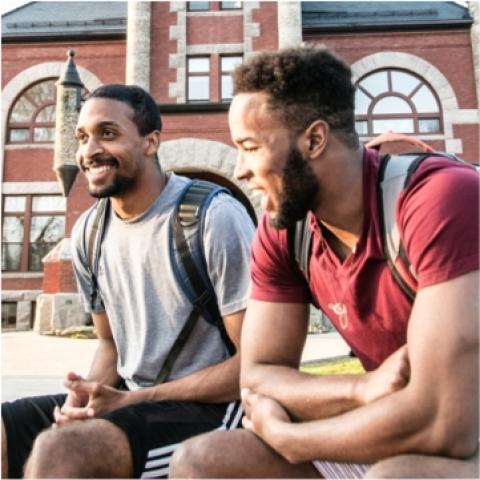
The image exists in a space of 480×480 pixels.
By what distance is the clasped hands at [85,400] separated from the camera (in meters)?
2.06

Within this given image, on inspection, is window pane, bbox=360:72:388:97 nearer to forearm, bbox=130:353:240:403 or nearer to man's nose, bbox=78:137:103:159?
man's nose, bbox=78:137:103:159

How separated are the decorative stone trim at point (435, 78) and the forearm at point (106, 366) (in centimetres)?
1469

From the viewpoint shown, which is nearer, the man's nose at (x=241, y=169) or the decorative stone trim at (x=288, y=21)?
the man's nose at (x=241, y=169)

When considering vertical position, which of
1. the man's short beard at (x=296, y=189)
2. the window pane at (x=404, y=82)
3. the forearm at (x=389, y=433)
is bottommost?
the forearm at (x=389, y=433)

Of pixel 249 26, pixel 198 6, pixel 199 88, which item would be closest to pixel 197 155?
pixel 199 88

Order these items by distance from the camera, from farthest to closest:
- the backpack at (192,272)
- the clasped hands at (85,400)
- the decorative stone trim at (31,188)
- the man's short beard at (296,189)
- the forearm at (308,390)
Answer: the decorative stone trim at (31,188), the backpack at (192,272), the clasped hands at (85,400), the man's short beard at (296,189), the forearm at (308,390)

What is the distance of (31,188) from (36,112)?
2461 millimetres

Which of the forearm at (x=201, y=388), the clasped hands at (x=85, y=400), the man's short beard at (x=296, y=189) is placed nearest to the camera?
the man's short beard at (x=296, y=189)

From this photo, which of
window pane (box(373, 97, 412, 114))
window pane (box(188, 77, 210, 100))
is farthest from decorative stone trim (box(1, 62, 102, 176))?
window pane (box(373, 97, 412, 114))

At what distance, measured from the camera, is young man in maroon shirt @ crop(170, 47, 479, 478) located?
146 centimetres

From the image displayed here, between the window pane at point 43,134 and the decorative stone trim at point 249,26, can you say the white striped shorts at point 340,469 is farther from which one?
the window pane at point 43,134

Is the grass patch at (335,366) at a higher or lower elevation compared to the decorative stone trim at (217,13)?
lower

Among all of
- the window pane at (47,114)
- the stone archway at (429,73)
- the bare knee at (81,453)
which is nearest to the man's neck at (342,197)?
the bare knee at (81,453)

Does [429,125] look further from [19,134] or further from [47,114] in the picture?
[19,134]
